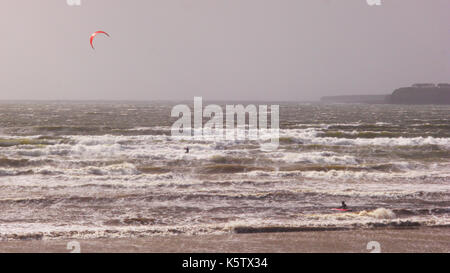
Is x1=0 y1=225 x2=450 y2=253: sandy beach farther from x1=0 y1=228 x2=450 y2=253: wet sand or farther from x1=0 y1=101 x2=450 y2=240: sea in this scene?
x1=0 y1=101 x2=450 y2=240: sea

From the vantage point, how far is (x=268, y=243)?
8.96 meters

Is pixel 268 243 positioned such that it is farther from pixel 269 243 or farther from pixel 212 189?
pixel 212 189

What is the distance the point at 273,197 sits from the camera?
13469 mm

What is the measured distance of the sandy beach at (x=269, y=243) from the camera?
27.8 feet

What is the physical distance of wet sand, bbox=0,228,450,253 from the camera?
8.48 meters

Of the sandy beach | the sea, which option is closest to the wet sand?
the sandy beach

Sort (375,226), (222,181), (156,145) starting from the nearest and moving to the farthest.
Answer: (375,226) < (222,181) < (156,145)

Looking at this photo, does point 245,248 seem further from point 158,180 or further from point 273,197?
point 158,180

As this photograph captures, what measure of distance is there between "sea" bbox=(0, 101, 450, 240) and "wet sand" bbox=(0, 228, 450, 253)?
0.44m

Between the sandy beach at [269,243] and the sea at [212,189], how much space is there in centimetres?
45

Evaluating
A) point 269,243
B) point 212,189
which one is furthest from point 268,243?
point 212,189

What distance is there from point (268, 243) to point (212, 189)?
6.07m

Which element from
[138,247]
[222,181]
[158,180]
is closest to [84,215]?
[138,247]
